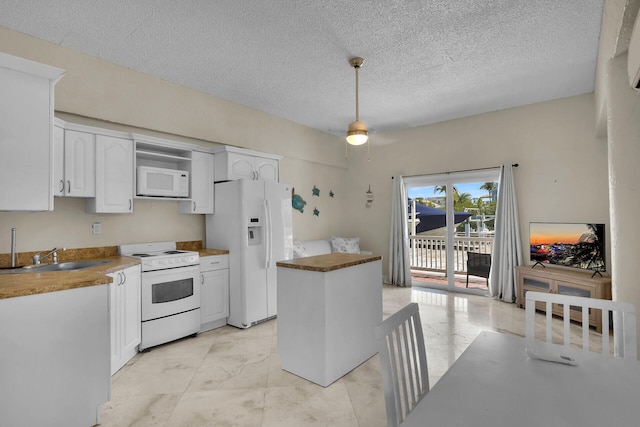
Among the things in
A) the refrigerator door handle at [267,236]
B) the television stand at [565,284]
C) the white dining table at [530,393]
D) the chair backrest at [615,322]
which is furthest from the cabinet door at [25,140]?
the television stand at [565,284]

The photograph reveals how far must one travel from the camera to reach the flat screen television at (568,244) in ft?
12.9

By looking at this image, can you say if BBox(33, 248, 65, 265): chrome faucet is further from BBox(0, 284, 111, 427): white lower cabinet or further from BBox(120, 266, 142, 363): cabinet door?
BBox(0, 284, 111, 427): white lower cabinet

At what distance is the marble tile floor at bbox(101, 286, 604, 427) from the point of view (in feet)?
6.89

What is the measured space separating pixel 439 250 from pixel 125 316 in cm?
491

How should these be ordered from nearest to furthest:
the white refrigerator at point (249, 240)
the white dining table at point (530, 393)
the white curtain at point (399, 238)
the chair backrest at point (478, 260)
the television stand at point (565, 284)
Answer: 1. the white dining table at point (530, 393)
2. the television stand at point (565, 284)
3. the white refrigerator at point (249, 240)
4. the chair backrest at point (478, 260)
5. the white curtain at point (399, 238)

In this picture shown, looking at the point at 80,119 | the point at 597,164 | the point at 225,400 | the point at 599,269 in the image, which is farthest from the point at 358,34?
the point at 599,269

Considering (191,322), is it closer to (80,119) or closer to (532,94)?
(80,119)

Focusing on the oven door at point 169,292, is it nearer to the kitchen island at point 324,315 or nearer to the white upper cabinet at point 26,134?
the white upper cabinet at point 26,134

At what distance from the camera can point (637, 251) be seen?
2.00 meters

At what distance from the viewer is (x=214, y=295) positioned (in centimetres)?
375

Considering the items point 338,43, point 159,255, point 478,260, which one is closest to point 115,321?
point 159,255

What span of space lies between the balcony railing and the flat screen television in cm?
73

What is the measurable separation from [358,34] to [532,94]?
9.48ft

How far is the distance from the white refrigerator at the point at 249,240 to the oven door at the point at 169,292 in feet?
1.62
